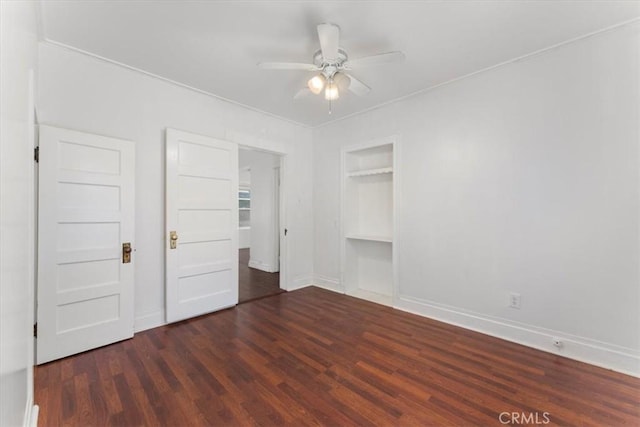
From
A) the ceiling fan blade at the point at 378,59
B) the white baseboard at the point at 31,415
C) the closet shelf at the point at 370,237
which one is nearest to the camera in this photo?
the white baseboard at the point at 31,415

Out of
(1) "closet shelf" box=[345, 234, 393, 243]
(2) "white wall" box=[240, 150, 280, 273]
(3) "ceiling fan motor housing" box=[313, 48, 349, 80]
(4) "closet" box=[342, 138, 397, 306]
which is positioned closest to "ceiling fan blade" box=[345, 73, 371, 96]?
(3) "ceiling fan motor housing" box=[313, 48, 349, 80]

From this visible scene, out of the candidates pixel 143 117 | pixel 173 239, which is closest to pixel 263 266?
pixel 173 239

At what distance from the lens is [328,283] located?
4469 millimetres

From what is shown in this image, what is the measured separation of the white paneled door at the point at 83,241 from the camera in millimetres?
2262

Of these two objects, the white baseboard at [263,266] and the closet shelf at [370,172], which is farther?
the white baseboard at [263,266]

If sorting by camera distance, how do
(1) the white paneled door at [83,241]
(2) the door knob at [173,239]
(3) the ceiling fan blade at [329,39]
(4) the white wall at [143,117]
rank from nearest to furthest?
(3) the ceiling fan blade at [329,39] → (1) the white paneled door at [83,241] → (4) the white wall at [143,117] → (2) the door knob at [173,239]

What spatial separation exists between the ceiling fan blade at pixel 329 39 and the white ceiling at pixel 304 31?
8.4 inches

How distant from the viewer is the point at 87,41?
2.36 m

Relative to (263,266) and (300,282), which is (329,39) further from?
(263,266)

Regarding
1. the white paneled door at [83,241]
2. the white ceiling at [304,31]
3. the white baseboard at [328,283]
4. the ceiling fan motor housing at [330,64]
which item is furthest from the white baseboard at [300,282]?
the ceiling fan motor housing at [330,64]

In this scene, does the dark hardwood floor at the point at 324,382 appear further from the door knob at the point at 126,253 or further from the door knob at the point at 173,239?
the door knob at the point at 173,239

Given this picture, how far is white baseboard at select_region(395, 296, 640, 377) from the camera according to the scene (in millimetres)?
2121

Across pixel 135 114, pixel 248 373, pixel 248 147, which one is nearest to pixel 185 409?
pixel 248 373

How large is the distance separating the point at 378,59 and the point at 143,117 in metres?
2.52
